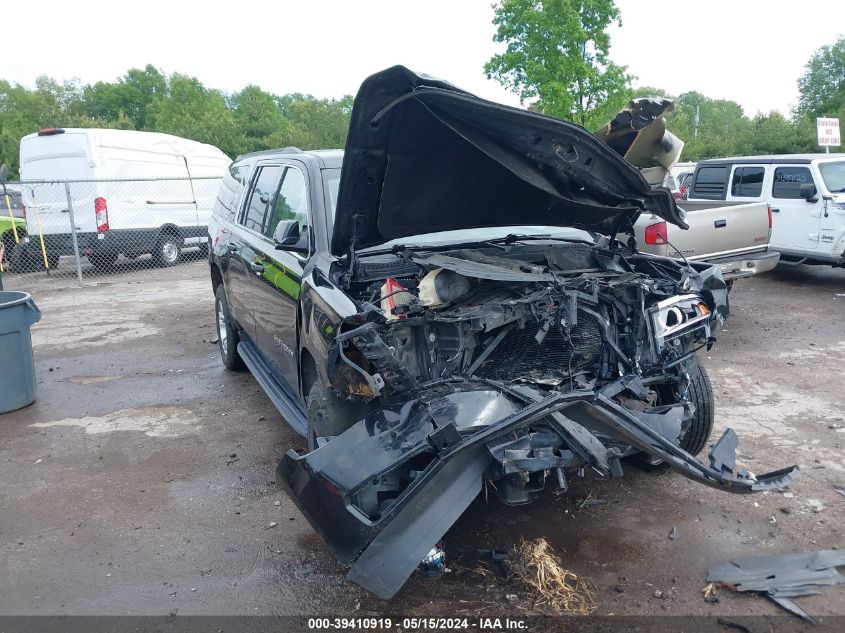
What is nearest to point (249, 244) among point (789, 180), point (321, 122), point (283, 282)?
point (283, 282)

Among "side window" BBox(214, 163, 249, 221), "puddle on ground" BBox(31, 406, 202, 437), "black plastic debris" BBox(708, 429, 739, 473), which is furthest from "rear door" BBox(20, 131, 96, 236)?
"black plastic debris" BBox(708, 429, 739, 473)

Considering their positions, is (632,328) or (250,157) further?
(250,157)

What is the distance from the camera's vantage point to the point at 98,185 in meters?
12.4

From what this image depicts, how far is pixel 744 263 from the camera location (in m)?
7.50

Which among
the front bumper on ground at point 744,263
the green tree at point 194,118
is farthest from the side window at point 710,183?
the green tree at point 194,118

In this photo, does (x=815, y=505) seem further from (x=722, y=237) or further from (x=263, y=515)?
(x=722, y=237)

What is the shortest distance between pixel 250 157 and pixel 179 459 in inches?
108

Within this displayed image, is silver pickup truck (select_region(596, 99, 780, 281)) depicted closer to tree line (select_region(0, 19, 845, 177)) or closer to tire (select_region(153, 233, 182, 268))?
tree line (select_region(0, 19, 845, 177))

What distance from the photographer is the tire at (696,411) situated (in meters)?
3.78

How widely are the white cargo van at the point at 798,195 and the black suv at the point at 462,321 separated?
6.08 meters

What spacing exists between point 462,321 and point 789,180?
8.72 m

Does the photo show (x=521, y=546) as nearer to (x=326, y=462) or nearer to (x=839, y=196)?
(x=326, y=462)

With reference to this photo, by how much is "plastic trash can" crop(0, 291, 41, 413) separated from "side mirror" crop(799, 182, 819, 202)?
969 cm

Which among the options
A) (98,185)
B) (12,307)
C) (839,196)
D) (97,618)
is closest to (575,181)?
(97,618)
